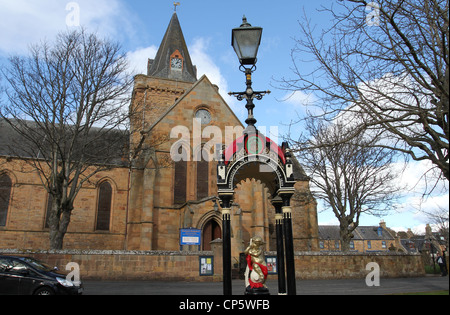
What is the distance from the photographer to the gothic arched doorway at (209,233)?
72.4ft

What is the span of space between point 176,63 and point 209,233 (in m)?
22.7

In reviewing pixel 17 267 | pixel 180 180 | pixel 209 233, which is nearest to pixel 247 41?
pixel 17 267

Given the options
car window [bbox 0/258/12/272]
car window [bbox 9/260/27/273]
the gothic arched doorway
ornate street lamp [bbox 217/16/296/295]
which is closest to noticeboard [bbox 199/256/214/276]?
the gothic arched doorway

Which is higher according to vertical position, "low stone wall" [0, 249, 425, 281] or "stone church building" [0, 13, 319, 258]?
"stone church building" [0, 13, 319, 258]

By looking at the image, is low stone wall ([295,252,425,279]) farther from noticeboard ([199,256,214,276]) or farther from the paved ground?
noticeboard ([199,256,214,276])

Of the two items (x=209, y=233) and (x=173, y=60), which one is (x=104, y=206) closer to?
(x=209, y=233)

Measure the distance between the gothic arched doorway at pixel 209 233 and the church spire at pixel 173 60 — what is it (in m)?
19.9

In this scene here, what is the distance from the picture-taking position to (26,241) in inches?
936

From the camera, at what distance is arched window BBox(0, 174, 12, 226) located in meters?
24.2

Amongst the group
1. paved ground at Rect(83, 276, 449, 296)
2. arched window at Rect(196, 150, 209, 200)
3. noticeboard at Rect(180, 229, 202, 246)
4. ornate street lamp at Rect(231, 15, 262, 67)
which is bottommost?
paved ground at Rect(83, 276, 449, 296)

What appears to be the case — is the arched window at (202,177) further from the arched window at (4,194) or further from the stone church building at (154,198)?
the arched window at (4,194)

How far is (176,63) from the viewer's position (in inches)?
1517

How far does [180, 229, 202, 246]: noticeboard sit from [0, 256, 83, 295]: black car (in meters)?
7.75
